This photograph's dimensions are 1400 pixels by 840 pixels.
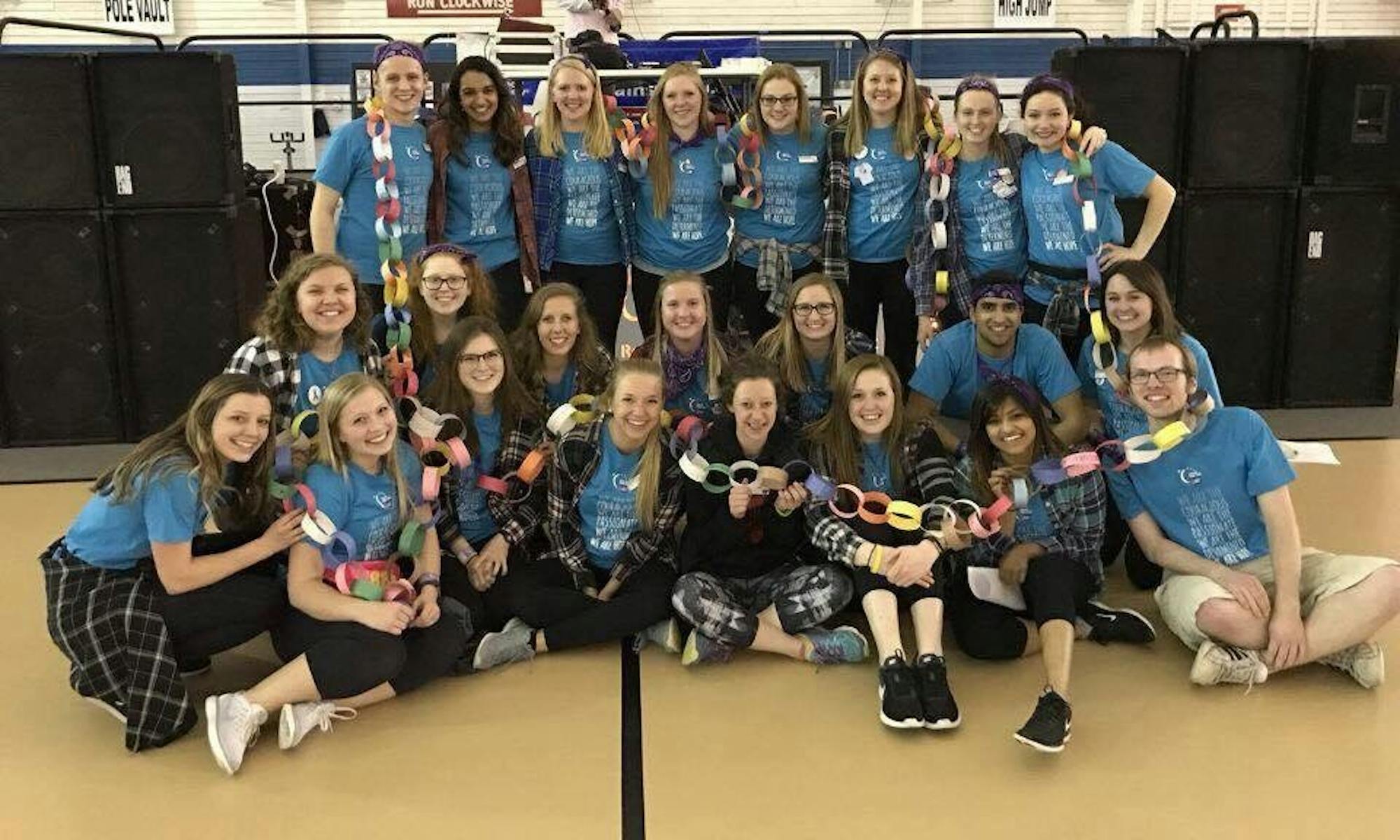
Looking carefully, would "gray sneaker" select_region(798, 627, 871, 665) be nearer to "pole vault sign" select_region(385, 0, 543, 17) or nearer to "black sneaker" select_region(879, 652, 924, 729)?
"black sneaker" select_region(879, 652, 924, 729)

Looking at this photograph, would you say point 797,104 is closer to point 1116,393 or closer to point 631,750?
point 1116,393

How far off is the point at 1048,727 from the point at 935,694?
0.25 m

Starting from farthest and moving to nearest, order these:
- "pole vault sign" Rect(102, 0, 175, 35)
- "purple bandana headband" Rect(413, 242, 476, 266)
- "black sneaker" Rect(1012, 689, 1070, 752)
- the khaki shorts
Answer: "pole vault sign" Rect(102, 0, 175, 35)
"purple bandana headband" Rect(413, 242, 476, 266)
the khaki shorts
"black sneaker" Rect(1012, 689, 1070, 752)

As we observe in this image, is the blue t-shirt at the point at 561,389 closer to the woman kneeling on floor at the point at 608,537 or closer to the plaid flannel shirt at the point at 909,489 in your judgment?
the woman kneeling on floor at the point at 608,537

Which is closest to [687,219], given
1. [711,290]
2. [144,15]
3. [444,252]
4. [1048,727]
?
[711,290]

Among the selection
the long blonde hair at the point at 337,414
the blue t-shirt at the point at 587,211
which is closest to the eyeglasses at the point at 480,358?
the long blonde hair at the point at 337,414

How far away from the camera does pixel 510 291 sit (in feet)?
12.6

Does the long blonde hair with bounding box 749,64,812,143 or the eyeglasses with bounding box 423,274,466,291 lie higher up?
the long blonde hair with bounding box 749,64,812,143

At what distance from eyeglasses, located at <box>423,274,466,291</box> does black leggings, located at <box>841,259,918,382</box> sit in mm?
1340

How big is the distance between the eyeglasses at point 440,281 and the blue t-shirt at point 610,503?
678 mm

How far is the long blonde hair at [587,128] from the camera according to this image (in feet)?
12.2

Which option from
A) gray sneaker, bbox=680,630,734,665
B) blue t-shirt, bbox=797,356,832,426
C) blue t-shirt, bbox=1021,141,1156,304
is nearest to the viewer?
gray sneaker, bbox=680,630,734,665

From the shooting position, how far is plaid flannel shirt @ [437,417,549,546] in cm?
301

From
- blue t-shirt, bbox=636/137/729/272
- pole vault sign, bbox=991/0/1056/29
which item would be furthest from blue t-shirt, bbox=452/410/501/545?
pole vault sign, bbox=991/0/1056/29
